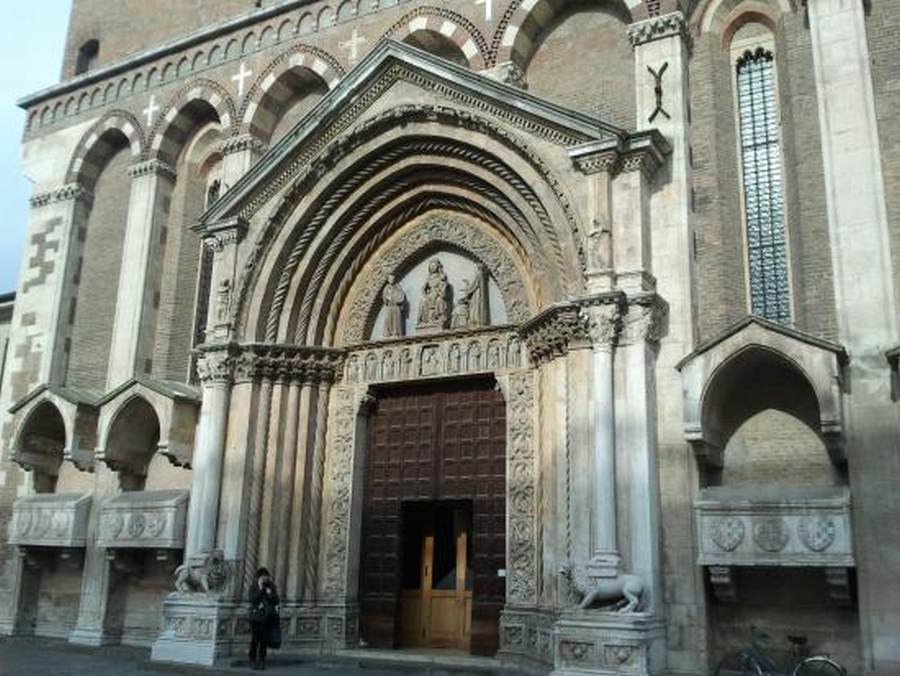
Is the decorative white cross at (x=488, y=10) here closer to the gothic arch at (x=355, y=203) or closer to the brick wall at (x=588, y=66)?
the brick wall at (x=588, y=66)

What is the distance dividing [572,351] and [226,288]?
589 centimetres

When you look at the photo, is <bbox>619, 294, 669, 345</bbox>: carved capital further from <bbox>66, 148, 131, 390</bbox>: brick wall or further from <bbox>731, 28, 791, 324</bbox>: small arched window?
<bbox>66, 148, 131, 390</bbox>: brick wall

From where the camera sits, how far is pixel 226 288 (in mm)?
14750

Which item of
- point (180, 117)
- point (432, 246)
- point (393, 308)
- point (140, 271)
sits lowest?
point (393, 308)

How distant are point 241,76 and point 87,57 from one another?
237 inches

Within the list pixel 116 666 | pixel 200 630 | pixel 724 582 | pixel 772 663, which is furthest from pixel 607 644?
pixel 116 666

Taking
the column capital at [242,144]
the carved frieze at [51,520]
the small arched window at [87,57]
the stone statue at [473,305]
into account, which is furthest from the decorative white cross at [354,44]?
the carved frieze at [51,520]

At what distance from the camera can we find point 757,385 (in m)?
11.6

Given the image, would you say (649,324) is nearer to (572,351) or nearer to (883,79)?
(572,351)

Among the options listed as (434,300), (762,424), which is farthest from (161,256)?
(762,424)

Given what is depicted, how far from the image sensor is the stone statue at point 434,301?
14.4 metres

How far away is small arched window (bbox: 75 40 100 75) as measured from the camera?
21.0m

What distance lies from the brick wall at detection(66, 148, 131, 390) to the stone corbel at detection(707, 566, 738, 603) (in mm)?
11883

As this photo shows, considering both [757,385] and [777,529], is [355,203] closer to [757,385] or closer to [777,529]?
[757,385]
